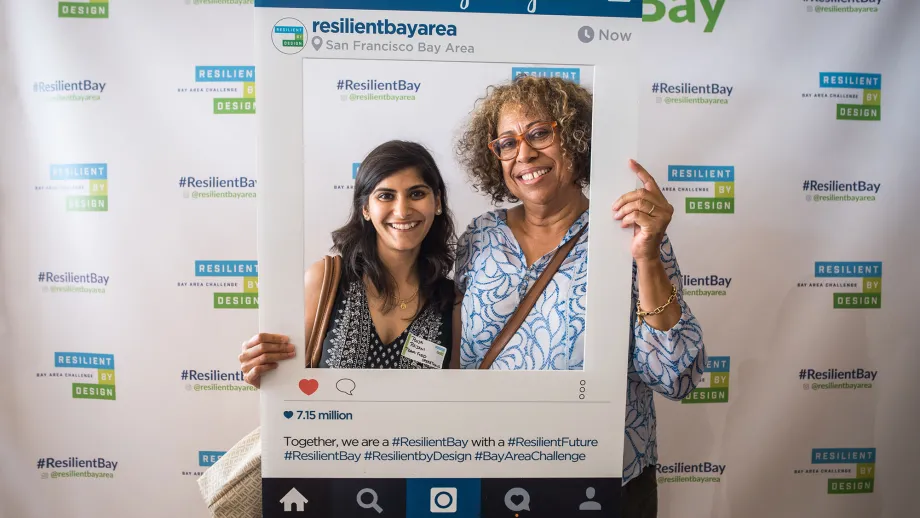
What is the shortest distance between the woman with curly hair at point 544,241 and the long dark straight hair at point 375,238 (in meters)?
0.05

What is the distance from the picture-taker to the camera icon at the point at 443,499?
1.54 metres

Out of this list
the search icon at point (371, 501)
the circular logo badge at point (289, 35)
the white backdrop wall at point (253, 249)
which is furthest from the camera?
the white backdrop wall at point (253, 249)

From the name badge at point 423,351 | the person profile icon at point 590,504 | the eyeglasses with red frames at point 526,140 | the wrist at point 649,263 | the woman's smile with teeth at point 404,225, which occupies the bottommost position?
the person profile icon at point 590,504

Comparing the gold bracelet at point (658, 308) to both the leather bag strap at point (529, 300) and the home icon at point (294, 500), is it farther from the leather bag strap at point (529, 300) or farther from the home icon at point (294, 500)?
the home icon at point (294, 500)

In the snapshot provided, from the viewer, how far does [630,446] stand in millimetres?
1726

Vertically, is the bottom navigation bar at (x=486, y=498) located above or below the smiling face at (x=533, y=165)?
below

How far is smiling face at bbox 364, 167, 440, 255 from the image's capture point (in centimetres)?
147

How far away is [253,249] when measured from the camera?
2.80 m

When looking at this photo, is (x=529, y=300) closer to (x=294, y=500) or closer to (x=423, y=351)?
(x=423, y=351)

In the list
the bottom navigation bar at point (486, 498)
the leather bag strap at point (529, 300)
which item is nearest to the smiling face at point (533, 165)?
the leather bag strap at point (529, 300)

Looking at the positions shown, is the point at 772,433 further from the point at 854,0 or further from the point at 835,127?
the point at 854,0

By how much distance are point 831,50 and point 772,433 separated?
1.88 m

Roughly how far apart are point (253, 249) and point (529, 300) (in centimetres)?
174

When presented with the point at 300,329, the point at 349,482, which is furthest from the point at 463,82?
the point at 349,482
